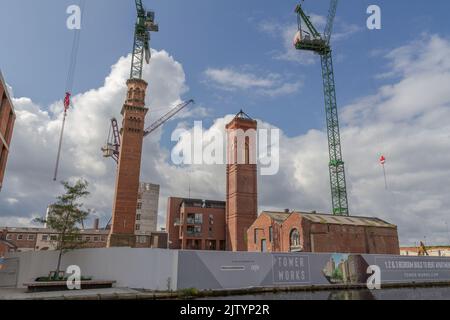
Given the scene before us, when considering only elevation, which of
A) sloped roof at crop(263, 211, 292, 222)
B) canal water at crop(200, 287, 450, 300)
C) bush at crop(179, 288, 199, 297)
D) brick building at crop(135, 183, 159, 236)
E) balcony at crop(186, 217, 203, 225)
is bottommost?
canal water at crop(200, 287, 450, 300)

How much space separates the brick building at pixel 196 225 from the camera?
205ft

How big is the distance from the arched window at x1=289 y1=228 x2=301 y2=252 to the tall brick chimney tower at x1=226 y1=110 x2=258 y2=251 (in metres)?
15.8

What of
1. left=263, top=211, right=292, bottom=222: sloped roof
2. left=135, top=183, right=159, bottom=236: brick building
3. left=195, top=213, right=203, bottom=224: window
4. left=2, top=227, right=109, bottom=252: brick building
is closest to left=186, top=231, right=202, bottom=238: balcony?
left=195, top=213, right=203, bottom=224: window

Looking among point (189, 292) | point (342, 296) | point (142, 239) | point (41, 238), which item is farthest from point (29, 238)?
point (342, 296)

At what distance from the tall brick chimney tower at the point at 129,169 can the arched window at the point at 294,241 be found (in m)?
21.1

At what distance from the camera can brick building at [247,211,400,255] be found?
3572 cm

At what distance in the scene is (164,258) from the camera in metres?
19.7

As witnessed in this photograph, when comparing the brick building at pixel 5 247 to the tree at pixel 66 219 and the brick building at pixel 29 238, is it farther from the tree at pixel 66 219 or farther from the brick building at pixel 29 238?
the tree at pixel 66 219

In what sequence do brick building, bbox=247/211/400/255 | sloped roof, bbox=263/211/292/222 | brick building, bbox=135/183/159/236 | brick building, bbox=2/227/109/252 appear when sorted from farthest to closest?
brick building, bbox=135/183/159/236 → brick building, bbox=2/227/109/252 → sloped roof, bbox=263/211/292/222 → brick building, bbox=247/211/400/255

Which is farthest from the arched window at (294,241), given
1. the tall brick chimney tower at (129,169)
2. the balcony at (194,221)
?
the balcony at (194,221)

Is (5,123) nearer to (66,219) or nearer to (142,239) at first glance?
(66,219)

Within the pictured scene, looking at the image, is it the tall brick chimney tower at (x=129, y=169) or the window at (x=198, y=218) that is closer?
the tall brick chimney tower at (x=129, y=169)

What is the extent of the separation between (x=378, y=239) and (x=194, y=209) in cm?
3392

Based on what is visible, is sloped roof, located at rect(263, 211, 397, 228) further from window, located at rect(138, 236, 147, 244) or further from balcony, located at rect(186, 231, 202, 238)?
window, located at rect(138, 236, 147, 244)
